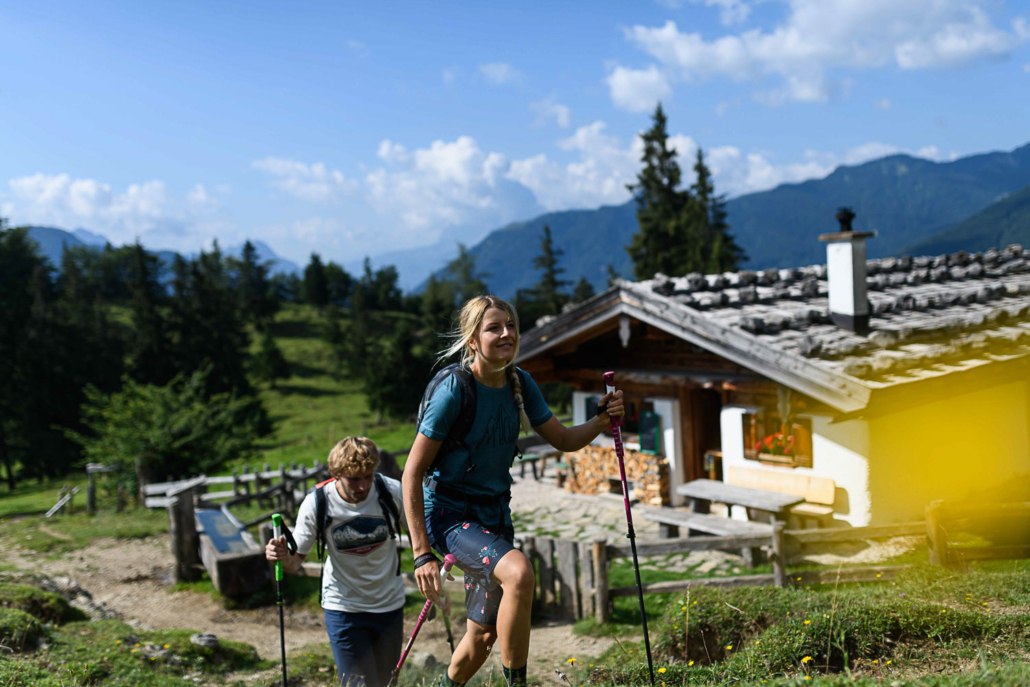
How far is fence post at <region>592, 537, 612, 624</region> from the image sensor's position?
25.1 feet

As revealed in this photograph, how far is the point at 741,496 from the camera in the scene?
10.1 m

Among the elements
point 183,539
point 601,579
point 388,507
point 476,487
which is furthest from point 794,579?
point 183,539

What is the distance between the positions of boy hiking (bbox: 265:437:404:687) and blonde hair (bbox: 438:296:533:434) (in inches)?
50.5

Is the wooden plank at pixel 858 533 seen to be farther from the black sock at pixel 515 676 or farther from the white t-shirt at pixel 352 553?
the black sock at pixel 515 676

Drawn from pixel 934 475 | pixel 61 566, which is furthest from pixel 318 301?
pixel 934 475

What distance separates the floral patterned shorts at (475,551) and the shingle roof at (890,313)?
6586mm

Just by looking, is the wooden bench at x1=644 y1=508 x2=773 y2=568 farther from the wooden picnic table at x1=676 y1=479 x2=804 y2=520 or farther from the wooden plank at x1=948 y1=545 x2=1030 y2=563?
the wooden plank at x1=948 y1=545 x2=1030 y2=563

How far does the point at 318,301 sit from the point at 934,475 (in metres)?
84.8

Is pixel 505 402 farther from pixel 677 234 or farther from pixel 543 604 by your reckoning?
pixel 677 234

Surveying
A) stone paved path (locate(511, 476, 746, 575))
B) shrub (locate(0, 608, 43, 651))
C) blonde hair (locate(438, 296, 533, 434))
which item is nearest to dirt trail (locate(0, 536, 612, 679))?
shrub (locate(0, 608, 43, 651))

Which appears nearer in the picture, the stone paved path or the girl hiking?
the girl hiking

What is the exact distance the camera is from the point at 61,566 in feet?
38.1

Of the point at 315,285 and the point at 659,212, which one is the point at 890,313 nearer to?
the point at 659,212

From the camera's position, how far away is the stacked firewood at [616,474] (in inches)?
500
